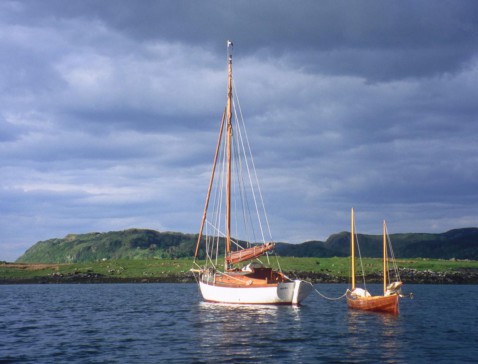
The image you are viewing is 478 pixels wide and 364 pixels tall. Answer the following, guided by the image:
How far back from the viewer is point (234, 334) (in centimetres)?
4216

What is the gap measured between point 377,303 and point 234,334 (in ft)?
75.8

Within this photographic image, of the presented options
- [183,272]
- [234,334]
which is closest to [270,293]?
[234,334]

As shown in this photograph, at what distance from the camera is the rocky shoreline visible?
409ft

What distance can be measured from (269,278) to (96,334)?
25.7 meters

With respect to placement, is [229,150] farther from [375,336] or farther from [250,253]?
[375,336]

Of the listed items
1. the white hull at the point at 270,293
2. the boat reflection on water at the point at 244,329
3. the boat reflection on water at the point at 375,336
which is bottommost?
the boat reflection on water at the point at 375,336

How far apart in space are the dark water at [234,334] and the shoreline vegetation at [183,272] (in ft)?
193

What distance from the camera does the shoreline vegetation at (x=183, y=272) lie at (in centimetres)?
12719

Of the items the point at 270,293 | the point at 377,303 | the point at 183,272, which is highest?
the point at 183,272

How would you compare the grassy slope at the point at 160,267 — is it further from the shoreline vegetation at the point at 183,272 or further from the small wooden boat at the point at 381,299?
the small wooden boat at the point at 381,299

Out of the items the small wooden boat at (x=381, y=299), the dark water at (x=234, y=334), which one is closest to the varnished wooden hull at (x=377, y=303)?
the small wooden boat at (x=381, y=299)

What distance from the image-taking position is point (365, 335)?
42.4m

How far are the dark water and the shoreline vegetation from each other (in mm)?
58887

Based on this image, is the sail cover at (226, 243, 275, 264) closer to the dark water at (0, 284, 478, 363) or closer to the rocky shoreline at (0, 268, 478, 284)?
the dark water at (0, 284, 478, 363)
